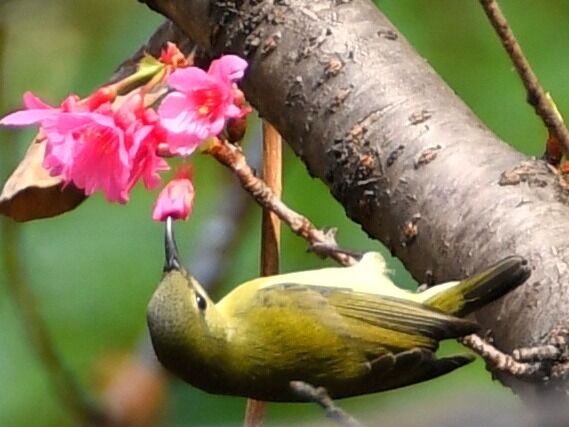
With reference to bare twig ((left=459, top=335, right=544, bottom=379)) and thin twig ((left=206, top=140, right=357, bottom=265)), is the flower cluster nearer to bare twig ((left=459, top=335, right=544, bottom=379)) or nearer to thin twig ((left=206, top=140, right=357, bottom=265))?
thin twig ((left=206, top=140, right=357, bottom=265))

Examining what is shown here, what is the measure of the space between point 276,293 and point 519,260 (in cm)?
47

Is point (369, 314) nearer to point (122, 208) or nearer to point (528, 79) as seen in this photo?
point (528, 79)

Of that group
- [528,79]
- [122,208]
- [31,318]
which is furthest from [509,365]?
[122,208]

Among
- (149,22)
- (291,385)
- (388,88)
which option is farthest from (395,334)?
(149,22)

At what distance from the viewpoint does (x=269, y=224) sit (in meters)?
1.32

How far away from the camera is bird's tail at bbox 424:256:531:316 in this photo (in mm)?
863

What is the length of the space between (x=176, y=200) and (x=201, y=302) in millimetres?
247

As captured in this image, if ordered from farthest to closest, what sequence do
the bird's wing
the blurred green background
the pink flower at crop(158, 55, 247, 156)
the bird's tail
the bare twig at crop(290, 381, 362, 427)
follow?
the blurred green background < the bird's wing < the pink flower at crop(158, 55, 247, 156) < the bird's tail < the bare twig at crop(290, 381, 362, 427)

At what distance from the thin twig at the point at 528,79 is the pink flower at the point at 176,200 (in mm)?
358

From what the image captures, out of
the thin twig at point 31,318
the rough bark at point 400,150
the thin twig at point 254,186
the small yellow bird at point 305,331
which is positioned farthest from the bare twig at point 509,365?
the thin twig at point 31,318

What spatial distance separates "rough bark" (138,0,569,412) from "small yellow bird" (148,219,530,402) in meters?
0.08

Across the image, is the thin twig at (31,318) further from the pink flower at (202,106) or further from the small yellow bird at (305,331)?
the pink flower at (202,106)

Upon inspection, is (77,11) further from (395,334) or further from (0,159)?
(395,334)

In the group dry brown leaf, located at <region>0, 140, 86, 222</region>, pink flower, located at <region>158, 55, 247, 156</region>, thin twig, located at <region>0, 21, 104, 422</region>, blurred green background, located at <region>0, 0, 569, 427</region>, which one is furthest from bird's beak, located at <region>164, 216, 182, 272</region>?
blurred green background, located at <region>0, 0, 569, 427</region>
